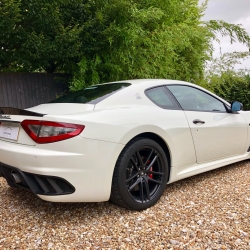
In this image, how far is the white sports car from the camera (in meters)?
1.96

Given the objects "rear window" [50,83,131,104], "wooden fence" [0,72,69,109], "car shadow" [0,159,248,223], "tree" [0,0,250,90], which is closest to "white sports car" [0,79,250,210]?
"rear window" [50,83,131,104]

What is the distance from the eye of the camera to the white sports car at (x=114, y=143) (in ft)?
6.45

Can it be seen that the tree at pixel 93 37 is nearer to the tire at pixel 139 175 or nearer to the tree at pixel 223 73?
the tree at pixel 223 73

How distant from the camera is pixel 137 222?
2.15m

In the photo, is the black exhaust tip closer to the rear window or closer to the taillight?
the taillight

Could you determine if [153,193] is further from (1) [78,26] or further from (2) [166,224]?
(1) [78,26]

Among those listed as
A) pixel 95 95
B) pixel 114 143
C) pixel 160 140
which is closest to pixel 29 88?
pixel 95 95

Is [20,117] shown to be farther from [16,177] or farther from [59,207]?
[59,207]

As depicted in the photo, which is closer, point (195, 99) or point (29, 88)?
point (195, 99)

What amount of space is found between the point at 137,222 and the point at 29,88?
4577 mm

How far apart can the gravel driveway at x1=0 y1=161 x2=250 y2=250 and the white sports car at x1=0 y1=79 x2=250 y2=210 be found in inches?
8.0

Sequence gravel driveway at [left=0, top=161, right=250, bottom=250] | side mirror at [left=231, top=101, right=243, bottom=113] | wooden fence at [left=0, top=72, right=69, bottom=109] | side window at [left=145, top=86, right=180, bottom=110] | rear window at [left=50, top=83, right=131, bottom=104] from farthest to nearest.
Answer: wooden fence at [left=0, top=72, right=69, bottom=109] → side mirror at [left=231, top=101, right=243, bottom=113] → side window at [left=145, top=86, right=180, bottom=110] → rear window at [left=50, top=83, right=131, bottom=104] → gravel driveway at [left=0, top=161, right=250, bottom=250]

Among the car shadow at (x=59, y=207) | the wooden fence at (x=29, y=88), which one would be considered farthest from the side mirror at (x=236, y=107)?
the wooden fence at (x=29, y=88)

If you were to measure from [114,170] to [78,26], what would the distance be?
4.05m
